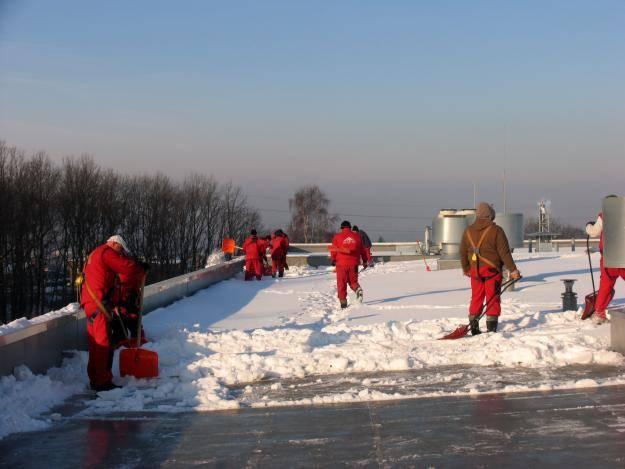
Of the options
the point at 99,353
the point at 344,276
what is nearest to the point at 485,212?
the point at 344,276

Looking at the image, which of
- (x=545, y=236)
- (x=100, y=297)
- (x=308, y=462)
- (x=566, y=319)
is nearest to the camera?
(x=308, y=462)

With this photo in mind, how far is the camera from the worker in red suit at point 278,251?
27.8 m

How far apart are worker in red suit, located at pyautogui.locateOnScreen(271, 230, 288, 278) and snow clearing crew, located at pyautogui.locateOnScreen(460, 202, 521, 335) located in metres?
16.5

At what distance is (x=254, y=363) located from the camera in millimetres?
9055

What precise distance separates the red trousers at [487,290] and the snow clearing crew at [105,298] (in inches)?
173

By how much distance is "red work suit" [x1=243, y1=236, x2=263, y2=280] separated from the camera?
26516mm

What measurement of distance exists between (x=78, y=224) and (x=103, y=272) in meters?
57.9

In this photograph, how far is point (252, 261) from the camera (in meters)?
26.9

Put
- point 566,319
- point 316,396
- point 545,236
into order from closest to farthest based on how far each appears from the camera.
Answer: point 316,396 → point 566,319 → point 545,236

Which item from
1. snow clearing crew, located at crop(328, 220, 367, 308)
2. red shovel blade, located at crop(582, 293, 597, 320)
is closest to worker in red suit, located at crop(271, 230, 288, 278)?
snow clearing crew, located at crop(328, 220, 367, 308)

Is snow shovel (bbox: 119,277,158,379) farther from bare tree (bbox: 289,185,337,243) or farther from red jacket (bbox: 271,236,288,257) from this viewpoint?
bare tree (bbox: 289,185,337,243)

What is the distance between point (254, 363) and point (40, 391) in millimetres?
2237

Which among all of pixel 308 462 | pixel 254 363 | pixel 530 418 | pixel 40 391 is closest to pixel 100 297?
pixel 40 391

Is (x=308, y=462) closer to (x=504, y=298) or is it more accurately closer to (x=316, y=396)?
(x=316, y=396)
